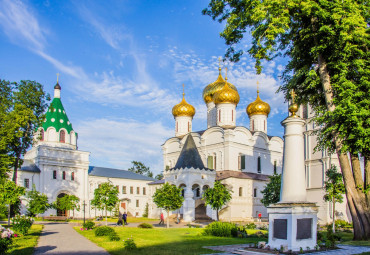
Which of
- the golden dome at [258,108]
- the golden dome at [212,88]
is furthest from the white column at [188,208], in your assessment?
the golden dome at [212,88]

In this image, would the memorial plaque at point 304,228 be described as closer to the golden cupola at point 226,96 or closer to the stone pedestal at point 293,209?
the stone pedestal at point 293,209

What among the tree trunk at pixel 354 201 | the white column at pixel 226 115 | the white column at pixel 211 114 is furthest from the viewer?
the white column at pixel 211 114

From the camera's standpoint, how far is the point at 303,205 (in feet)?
37.4

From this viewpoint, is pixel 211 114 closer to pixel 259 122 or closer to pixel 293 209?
pixel 259 122

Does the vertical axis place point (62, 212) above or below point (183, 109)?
below

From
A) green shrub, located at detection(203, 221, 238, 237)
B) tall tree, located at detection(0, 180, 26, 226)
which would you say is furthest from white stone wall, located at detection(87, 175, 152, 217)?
green shrub, located at detection(203, 221, 238, 237)

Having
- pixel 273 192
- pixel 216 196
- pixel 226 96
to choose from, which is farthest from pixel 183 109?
pixel 273 192

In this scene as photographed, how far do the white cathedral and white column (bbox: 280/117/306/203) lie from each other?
2050 cm

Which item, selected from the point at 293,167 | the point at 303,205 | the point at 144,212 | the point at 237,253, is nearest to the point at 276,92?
the point at 293,167

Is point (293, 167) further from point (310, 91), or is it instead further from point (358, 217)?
point (310, 91)

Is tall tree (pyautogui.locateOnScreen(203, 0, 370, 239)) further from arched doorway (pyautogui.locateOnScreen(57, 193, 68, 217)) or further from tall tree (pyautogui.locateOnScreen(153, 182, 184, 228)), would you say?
arched doorway (pyautogui.locateOnScreen(57, 193, 68, 217))

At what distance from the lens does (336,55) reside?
14.0 metres

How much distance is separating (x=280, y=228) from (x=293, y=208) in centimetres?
77

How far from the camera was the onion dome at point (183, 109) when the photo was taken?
Answer: 45.0 metres
